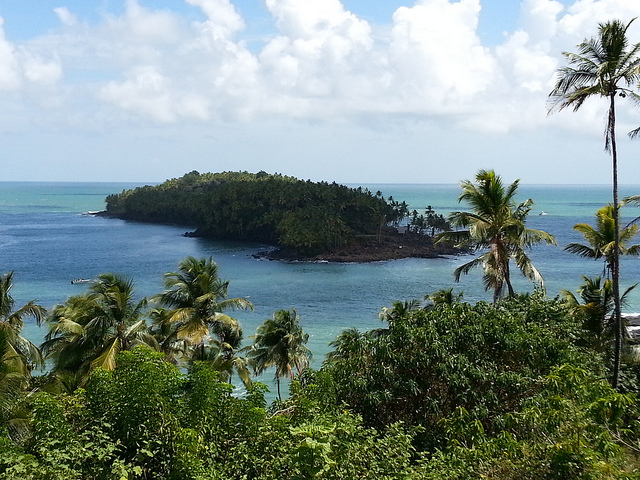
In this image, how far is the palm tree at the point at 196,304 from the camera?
17.1 m

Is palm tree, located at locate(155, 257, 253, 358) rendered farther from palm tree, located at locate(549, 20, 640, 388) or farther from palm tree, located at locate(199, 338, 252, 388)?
palm tree, located at locate(549, 20, 640, 388)

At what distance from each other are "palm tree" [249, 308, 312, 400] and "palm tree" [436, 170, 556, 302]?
6.26m

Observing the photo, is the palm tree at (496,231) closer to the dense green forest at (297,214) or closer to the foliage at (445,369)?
the foliage at (445,369)

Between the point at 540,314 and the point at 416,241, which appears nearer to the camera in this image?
the point at 540,314

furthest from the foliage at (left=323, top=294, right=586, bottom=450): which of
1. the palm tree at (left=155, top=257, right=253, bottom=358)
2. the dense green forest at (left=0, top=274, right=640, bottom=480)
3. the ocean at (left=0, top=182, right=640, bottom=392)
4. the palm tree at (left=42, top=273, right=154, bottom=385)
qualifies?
the ocean at (left=0, top=182, right=640, bottom=392)

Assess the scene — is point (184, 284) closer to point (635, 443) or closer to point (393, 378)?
point (393, 378)

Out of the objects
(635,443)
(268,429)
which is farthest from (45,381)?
(635,443)

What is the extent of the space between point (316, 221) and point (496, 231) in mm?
Answer: 52525

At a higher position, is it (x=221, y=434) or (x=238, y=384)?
(x=221, y=434)

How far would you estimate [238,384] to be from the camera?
25.9m

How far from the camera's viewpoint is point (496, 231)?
653 inches

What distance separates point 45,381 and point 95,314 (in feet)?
7.03

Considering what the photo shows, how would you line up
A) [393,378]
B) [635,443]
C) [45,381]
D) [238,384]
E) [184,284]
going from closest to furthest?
[635,443] → [393,378] → [45,381] → [184,284] → [238,384]

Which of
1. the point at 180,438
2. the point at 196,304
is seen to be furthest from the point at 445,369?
the point at 196,304
